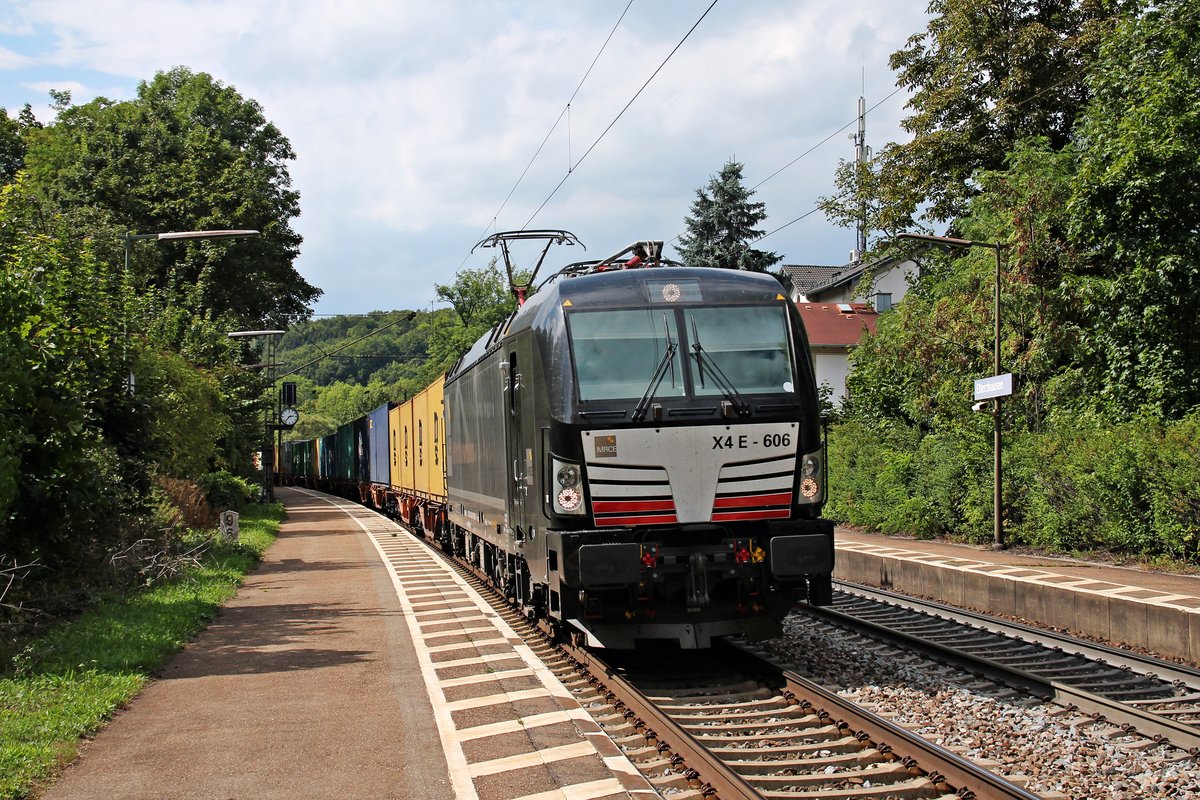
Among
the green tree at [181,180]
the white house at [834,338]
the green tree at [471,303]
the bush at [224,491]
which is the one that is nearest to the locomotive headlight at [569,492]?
the bush at [224,491]

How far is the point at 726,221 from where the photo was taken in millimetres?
44250

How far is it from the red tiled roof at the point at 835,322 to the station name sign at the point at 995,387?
2914 cm

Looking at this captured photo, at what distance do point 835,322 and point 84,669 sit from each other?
44.5 meters

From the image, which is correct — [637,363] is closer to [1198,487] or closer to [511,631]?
[511,631]

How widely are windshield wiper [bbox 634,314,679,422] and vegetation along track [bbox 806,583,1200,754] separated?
3.34m

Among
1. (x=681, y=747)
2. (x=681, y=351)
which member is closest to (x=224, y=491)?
(x=681, y=351)

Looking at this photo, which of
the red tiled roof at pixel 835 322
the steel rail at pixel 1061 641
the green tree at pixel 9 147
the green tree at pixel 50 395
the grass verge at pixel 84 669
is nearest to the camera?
the grass verge at pixel 84 669

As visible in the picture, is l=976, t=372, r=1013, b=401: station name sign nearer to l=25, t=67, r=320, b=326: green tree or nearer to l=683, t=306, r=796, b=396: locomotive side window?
l=683, t=306, r=796, b=396: locomotive side window

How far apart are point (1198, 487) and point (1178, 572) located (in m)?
1.18

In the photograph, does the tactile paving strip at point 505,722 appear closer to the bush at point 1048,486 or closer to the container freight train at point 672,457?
the container freight train at point 672,457

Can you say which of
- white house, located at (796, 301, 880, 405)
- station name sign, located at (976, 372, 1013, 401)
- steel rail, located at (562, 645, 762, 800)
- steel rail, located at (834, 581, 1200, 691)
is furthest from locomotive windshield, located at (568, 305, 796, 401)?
white house, located at (796, 301, 880, 405)

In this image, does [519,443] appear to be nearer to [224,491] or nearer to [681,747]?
[681,747]

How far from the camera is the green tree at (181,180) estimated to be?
123 ft

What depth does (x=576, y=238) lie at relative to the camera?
19.7 meters
